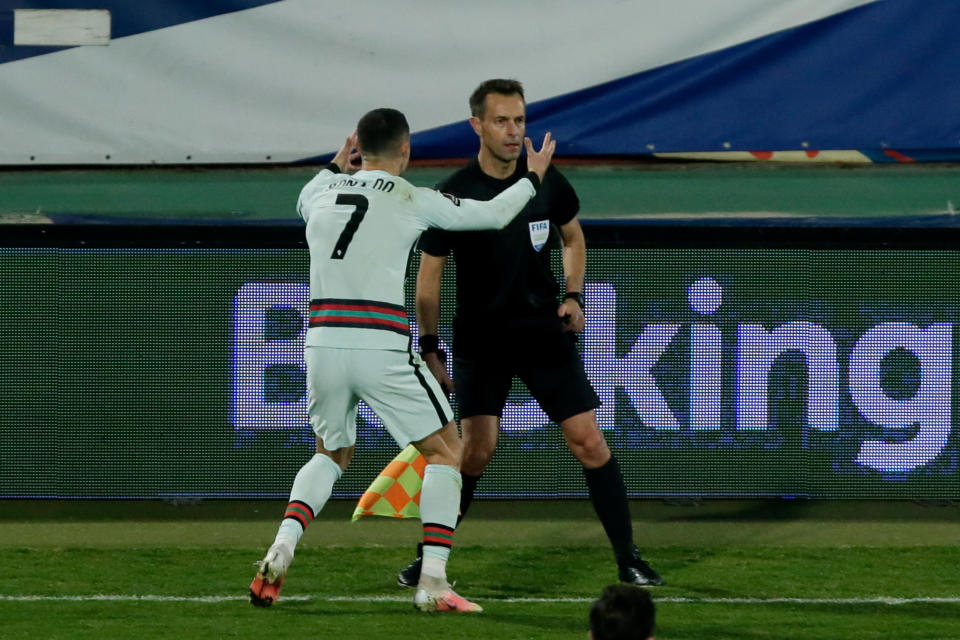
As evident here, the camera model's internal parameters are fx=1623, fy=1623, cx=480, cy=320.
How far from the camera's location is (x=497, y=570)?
255 inches

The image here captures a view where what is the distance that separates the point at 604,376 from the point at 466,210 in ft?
8.56

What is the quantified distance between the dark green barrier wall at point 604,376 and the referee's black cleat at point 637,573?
71.7 inches

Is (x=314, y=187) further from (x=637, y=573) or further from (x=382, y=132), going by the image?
(x=637, y=573)

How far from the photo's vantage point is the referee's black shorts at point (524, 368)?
19.9 feet

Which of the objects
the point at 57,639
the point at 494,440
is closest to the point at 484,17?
the point at 494,440

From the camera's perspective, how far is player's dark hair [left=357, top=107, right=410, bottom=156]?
549 cm

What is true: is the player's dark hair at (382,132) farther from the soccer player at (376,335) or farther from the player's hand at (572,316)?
Answer: the player's hand at (572,316)

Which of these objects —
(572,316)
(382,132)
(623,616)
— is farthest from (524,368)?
(623,616)

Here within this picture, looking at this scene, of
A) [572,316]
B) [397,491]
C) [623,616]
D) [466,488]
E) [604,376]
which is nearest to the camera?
[623,616]

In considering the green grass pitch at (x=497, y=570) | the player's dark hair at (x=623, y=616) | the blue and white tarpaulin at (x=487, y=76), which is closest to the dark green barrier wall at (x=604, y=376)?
the green grass pitch at (x=497, y=570)

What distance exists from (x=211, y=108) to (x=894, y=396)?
12.3ft

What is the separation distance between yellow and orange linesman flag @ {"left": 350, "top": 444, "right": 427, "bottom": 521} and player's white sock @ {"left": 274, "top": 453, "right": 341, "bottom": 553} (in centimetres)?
128

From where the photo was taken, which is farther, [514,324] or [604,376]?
[604,376]

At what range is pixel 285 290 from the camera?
7934 mm
